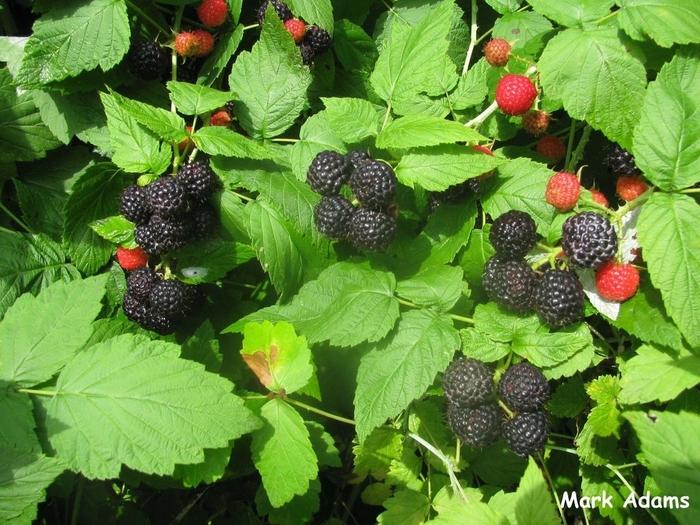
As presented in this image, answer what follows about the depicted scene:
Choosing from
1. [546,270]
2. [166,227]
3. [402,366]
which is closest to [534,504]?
[402,366]

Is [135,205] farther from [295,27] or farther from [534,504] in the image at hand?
[534,504]

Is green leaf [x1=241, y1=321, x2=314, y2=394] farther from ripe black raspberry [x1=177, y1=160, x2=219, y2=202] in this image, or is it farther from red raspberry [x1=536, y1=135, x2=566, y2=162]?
red raspberry [x1=536, y1=135, x2=566, y2=162]

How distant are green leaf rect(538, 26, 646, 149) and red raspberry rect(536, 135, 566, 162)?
1.08 feet

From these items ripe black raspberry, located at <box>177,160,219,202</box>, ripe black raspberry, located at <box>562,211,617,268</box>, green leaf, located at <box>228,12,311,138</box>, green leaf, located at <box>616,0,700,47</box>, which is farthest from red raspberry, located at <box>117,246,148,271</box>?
green leaf, located at <box>616,0,700,47</box>

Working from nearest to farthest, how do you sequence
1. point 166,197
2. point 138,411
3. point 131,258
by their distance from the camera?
point 138,411 → point 166,197 → point 131,258

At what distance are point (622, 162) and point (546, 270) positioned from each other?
16.7 inches

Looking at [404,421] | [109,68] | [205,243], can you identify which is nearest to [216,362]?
[205,243]

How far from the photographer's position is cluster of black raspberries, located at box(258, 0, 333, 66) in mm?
2117

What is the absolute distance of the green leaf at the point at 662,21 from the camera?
1666 millimetres

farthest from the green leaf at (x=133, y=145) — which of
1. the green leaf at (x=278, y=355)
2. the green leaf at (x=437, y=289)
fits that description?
the green leaf at (x=437, y=289)

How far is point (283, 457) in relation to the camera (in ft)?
5.53

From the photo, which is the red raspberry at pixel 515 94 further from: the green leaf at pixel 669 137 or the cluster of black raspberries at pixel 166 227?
the cluster of black raspberries at pixel 166 227

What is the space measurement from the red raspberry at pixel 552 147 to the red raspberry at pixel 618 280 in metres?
0.57

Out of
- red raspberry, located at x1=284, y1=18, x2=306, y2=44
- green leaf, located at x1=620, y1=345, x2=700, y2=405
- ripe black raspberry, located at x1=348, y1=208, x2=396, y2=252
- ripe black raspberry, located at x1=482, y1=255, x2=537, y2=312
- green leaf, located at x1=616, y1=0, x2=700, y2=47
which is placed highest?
green leaf, located at x1=616, y1=0, x2=700, y2=47
